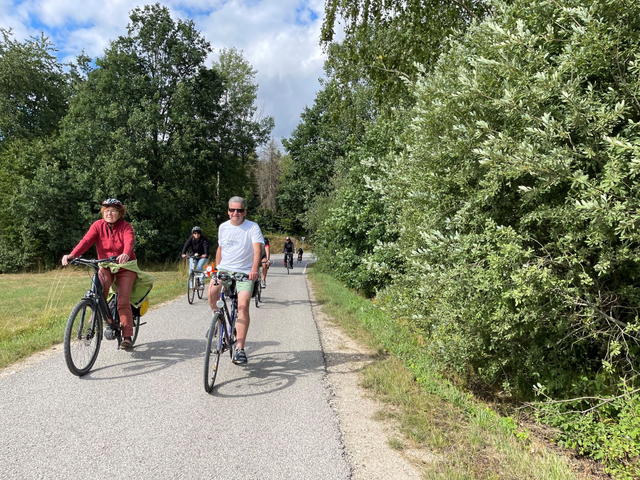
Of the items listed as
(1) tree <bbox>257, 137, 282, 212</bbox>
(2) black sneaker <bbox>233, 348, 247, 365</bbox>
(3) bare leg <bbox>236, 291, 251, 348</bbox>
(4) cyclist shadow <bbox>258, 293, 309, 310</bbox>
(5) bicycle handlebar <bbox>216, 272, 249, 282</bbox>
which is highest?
(1) tree <bbox>257, 137, 282, 212</bbox>

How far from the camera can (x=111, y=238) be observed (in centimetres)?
530

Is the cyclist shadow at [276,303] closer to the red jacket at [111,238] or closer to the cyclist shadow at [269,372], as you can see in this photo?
the cyclist shadow at [269,372]

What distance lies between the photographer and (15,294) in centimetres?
1395

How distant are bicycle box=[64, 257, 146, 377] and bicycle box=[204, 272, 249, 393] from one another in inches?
51.6

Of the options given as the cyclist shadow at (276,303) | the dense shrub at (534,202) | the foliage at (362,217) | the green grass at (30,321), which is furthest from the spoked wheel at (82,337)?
the foliage at (362,217)

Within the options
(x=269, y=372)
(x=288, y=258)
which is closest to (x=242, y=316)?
(x=269, y=372)

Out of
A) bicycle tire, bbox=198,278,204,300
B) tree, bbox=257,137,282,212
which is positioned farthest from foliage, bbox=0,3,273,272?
tree, bbox=257,137,282,212

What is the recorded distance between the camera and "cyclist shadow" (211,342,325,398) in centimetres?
437

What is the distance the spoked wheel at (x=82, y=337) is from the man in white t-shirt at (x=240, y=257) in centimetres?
138

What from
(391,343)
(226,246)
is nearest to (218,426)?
(226,246)

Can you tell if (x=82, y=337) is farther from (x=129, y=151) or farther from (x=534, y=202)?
(x=129, y=151)

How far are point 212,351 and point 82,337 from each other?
153 centimetres

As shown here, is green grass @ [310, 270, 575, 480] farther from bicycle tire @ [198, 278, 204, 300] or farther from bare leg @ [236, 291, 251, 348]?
bicycle tire @ [198, 278, 204, 300]

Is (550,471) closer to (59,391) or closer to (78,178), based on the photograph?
(59,391)
